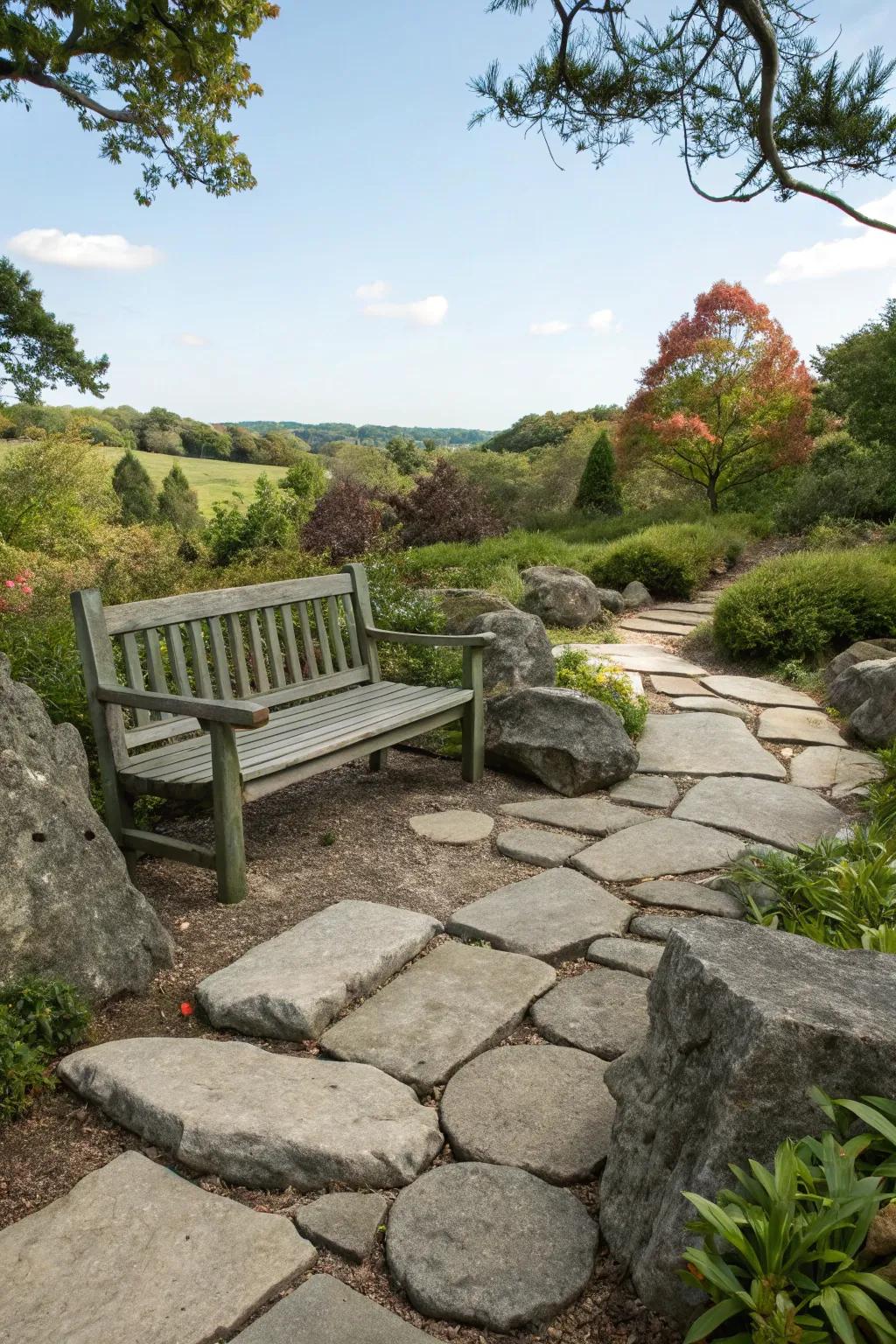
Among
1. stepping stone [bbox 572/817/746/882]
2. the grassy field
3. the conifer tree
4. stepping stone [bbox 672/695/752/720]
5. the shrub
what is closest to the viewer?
stepping stone [bbox 572/817/746/882]

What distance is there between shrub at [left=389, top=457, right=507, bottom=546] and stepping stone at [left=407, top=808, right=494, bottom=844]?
972 centimetres

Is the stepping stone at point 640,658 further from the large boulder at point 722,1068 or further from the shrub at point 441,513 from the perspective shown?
the shrub at point 441,513

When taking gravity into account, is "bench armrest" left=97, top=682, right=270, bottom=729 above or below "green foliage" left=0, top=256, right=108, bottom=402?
below

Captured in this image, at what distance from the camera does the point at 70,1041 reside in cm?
236

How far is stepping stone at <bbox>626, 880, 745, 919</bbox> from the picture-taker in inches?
127

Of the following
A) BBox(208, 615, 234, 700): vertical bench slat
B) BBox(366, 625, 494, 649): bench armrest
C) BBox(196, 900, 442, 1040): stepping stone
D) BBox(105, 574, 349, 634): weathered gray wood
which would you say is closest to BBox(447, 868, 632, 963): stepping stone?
BBox(196, 900, 442, 1040): stepping stone

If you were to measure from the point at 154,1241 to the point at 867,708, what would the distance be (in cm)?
504

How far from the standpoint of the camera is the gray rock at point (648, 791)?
4.50 meters

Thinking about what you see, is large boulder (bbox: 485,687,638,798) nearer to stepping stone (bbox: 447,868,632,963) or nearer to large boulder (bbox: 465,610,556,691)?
large boulder (bbox: 465,610,556,691)

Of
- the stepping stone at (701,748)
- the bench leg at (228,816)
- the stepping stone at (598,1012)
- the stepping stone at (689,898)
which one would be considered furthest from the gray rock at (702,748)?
the bench leg at (228,816)

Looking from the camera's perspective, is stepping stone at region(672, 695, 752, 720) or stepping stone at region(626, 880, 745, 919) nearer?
stepping stone at region(626, 880, 745, 919)

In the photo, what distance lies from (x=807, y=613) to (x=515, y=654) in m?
3.34

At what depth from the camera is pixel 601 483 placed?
A: 18.3 meters

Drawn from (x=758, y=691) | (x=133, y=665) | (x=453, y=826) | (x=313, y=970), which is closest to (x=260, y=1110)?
(x=313, y=970)
